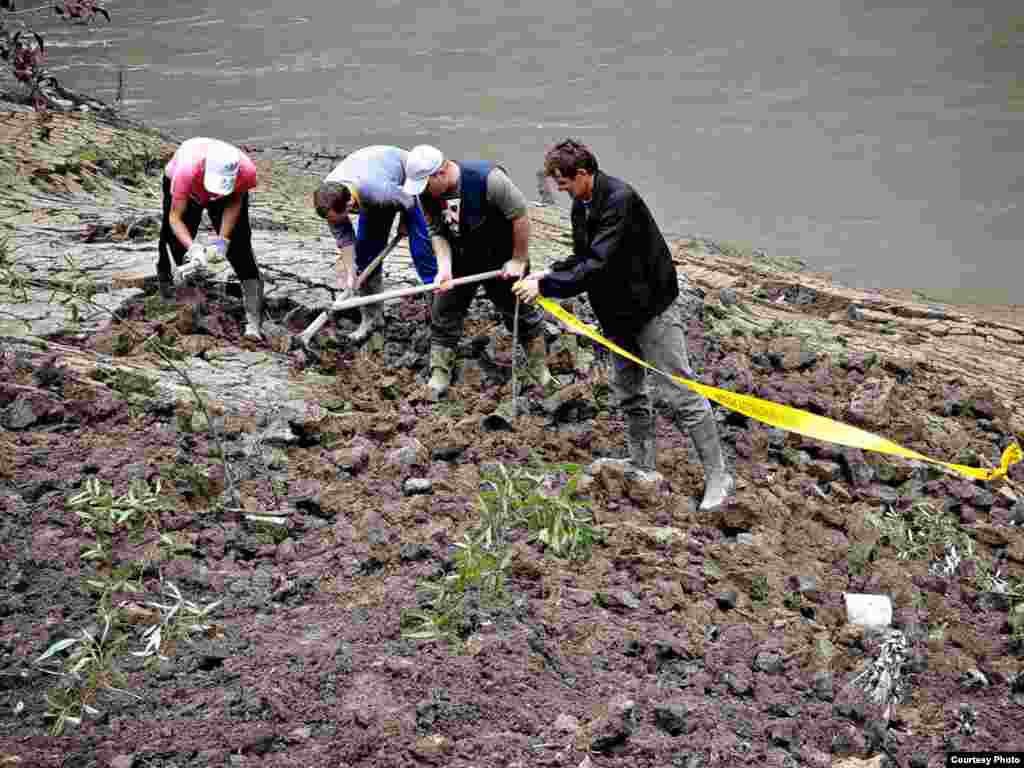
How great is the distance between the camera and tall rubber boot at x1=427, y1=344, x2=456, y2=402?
5.24m

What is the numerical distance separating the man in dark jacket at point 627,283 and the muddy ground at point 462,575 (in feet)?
1.12

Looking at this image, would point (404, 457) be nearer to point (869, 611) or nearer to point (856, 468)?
point (869, 611)

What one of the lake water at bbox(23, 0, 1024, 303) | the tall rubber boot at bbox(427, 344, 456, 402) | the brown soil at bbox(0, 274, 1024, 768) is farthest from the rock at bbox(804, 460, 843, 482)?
the lake water at bbox(23, 0, 1024, 303)

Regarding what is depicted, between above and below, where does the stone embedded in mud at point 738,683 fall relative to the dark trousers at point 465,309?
below

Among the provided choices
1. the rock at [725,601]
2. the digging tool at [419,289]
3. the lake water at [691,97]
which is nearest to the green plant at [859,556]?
the rock at [725,601]

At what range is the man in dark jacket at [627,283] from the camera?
4094 millimetres

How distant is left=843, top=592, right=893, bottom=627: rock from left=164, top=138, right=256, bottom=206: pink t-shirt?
349 cm

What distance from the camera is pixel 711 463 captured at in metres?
4.44

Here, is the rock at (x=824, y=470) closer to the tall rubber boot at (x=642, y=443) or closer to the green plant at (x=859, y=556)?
the green plant at (x=859, y=556)

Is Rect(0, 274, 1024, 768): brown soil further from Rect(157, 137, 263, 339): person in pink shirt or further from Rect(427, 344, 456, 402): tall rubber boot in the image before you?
Rect(157, 137, 263, 339): person in pink shirt

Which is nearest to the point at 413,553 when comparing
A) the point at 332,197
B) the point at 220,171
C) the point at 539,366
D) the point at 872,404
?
the point at 539,366

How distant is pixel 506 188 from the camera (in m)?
4.77

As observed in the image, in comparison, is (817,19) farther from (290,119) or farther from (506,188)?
(506,188)

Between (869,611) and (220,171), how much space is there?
359 centimetres
